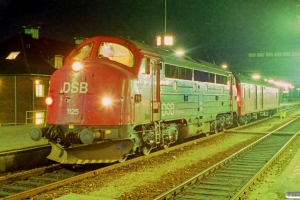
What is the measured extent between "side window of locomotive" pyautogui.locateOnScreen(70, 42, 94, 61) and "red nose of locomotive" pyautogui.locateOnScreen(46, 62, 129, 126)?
1.08 metres

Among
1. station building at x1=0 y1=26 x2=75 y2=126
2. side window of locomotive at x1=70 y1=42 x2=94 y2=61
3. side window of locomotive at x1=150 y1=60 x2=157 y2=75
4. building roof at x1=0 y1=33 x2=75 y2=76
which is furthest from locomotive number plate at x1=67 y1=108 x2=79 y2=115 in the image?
building roof at x1=0 y1=33 x2=75 y2=76

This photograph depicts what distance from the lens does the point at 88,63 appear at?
11.8 m

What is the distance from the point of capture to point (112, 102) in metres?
11.3

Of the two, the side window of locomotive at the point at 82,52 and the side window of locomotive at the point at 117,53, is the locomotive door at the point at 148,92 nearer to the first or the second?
the side window of locomotive at the point at 117,53

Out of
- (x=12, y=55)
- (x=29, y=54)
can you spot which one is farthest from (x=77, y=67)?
(x=12, y=55)

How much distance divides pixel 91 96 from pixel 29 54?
23.0m

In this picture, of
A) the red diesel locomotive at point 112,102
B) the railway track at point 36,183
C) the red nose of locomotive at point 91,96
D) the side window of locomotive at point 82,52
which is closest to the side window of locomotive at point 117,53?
the red diesel locomotive at point 112,102

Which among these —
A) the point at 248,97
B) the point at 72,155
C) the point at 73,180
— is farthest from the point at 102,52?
the point at 248,97

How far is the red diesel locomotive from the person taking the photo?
36.6ft

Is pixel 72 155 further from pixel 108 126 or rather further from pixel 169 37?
pixel 169 37

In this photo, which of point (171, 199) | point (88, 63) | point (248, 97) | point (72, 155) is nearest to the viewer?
point (171, 199)

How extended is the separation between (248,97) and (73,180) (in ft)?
70.3

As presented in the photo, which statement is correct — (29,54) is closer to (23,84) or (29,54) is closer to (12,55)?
(12,55)

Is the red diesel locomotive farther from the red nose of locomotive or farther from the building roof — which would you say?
the building roof
